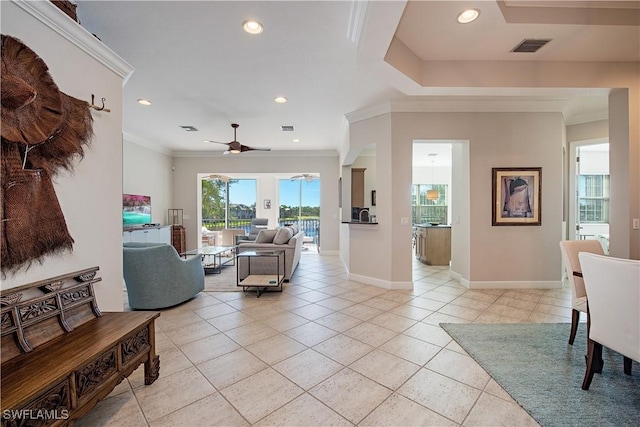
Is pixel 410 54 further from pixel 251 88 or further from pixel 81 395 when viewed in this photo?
pixel 81 395

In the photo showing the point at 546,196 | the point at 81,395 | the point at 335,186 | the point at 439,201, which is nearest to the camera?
the point at 81,395

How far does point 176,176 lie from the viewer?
8039 mm

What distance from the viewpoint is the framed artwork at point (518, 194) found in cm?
427

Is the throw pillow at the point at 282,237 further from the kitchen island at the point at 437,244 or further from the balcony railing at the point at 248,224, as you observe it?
→ the balcony railing at the point at 248,224

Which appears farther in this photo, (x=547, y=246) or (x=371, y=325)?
(x=547, y=246)

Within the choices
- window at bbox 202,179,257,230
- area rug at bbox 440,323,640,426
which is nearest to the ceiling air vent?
area rug at bbox 440,323,640,426

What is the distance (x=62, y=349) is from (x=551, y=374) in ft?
10.6

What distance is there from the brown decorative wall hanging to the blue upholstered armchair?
1576 millimetres

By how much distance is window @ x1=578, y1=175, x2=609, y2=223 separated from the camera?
628 cm

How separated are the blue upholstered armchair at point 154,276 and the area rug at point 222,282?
73 cm

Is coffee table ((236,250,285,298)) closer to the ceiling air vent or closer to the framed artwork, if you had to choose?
the framed artwork

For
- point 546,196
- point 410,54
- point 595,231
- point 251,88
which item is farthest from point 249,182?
point 595,231

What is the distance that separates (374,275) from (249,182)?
6.90 metres

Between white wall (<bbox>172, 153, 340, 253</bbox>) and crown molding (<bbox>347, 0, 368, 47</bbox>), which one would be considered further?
white wall (<bbox>172, 153, 340, 253</bbox>)
